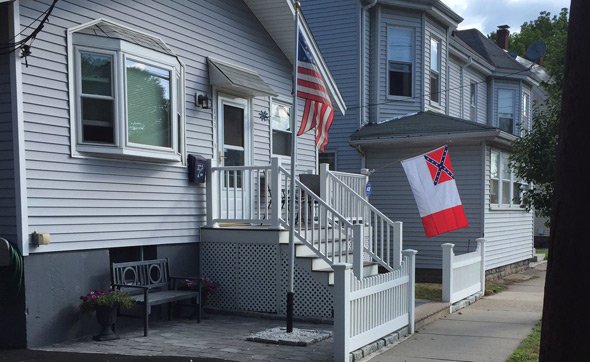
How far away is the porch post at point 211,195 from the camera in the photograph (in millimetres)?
9664

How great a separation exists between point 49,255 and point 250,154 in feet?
14.9

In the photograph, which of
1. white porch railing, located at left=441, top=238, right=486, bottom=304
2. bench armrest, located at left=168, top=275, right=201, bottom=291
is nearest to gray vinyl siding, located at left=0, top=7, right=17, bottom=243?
bench armrest, located at left=168, top=275, right=201, bottom=291

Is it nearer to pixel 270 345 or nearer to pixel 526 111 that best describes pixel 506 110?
pixel 526 111

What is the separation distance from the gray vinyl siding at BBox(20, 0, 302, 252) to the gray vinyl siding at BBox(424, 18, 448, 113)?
6.44 meters

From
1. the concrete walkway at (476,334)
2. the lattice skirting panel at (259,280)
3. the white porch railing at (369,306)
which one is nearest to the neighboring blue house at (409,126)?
the concrete walkway at (476,334)

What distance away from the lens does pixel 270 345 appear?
24.0 feet

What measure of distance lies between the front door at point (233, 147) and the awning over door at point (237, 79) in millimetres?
333

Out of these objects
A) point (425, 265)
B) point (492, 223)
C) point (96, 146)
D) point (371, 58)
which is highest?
point (371, 58)

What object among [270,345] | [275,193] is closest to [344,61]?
[275,193]

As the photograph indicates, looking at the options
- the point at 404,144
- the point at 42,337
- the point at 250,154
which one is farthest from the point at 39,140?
A: the point at 404,144

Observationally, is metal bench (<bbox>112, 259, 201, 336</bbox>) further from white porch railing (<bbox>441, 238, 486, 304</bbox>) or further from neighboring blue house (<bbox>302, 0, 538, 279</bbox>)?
neighboring blue house (<bbox>302, 0, 538, 279</bbox>)

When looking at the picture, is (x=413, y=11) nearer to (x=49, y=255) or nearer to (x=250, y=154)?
(x=250, y=154)

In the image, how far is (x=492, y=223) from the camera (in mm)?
14883

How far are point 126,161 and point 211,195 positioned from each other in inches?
71.3
